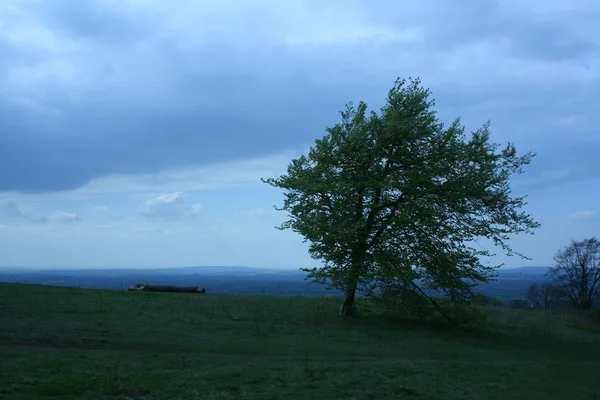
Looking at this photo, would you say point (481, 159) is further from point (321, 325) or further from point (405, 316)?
point (321, 325)

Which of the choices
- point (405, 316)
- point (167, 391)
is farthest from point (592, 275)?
point (167, 391)

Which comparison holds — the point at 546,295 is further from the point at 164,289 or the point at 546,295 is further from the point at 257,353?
the point at 257,353

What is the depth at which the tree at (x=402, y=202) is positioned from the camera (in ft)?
96.2

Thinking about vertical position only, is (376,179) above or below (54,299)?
above

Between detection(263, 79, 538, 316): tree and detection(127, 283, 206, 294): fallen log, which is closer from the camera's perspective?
detection(263, 79, 538, 316): tree

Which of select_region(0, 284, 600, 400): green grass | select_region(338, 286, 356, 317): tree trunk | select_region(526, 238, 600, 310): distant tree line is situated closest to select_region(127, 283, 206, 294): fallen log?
select_region(0, 284, 600, 400): green grass

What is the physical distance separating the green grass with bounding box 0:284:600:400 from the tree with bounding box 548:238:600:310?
3256 cm

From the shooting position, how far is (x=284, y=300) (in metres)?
39.3

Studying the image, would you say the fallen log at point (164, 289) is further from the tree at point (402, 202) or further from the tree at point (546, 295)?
the tree at point (546, 295)

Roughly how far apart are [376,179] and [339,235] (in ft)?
12.2

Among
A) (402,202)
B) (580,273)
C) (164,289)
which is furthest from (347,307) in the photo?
(580,273)

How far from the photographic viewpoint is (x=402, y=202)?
30109 mm

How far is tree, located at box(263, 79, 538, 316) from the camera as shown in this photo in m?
29.3

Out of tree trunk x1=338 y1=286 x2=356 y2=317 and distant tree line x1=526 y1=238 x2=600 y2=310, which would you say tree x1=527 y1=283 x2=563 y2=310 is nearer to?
distant tree line x1=526 y1=238 x2=600 y2=310
